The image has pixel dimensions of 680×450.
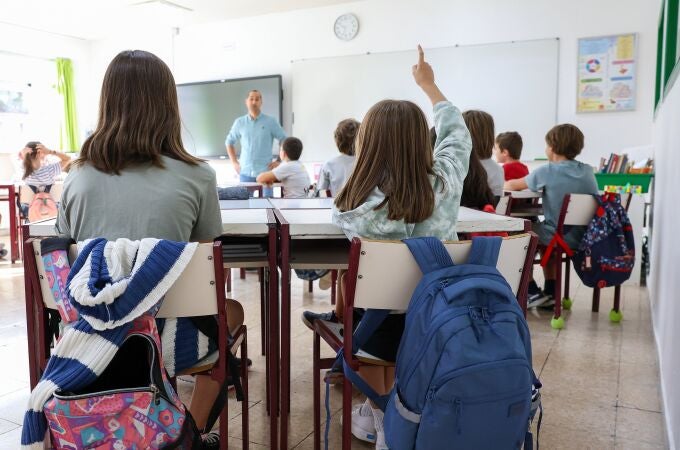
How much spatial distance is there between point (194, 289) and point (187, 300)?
0.10 feet

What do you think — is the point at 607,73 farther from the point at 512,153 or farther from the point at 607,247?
the point at 607,247

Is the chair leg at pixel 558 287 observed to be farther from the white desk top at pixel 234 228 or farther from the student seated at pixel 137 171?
the student seated at pixel 137 171

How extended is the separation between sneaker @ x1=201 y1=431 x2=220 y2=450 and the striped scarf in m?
0.48

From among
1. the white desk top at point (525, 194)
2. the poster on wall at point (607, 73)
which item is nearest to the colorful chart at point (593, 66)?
the poster on wall at point (607, 73)

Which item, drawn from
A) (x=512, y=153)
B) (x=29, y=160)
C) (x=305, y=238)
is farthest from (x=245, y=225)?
(x=29, y=160)

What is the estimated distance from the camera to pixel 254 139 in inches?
246

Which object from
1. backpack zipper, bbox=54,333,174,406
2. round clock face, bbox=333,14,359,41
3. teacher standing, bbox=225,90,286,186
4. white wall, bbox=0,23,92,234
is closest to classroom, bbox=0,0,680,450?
backpack zipper, bbox=54,333,174,406

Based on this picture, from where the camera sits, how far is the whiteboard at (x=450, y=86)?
5.71 metres

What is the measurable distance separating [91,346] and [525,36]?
18.0 feet

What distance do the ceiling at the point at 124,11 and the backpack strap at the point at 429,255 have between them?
5790mm

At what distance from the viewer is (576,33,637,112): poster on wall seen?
208 inches

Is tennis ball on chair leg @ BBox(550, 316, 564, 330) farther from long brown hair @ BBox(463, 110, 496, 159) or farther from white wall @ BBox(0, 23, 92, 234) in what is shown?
white wall @ BBox(0, 23, 92, 234)

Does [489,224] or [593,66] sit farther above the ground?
[593,66]

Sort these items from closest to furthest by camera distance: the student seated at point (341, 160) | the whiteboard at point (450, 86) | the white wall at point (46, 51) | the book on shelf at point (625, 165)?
the student seated at point (341, 160) → the book on shelf at point (625, 165) → the whiteboard at point (450, 86) → the white wall at point (46, 51)
